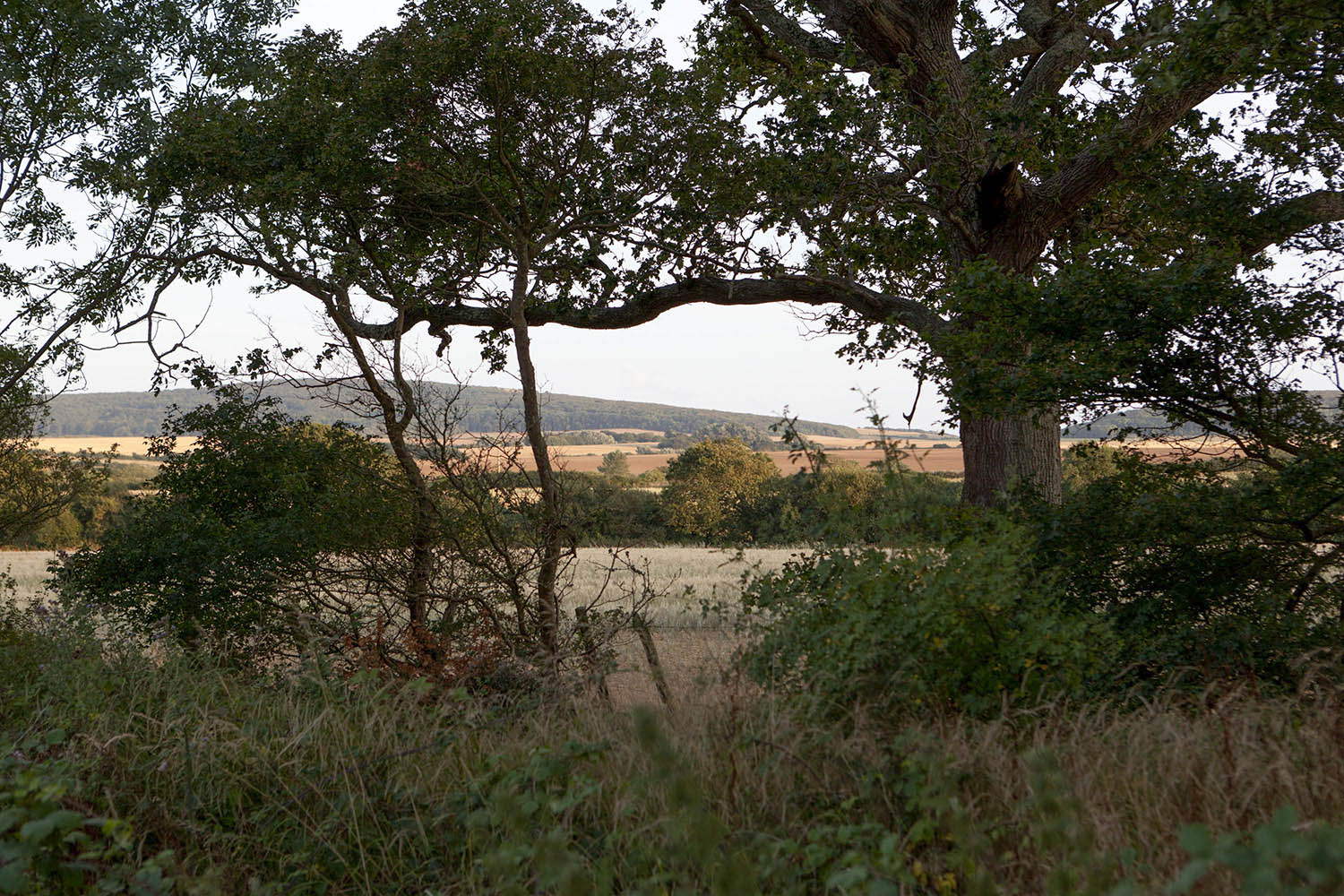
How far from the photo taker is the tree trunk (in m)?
10.4

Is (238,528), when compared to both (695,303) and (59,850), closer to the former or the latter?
(695,303)

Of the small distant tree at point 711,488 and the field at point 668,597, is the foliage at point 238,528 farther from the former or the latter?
the small distant tree at point 711,488

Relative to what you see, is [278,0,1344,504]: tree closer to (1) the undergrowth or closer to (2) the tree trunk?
(2) the tree trunk

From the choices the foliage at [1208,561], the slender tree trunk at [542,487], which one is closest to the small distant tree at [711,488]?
the slender tree trunk at [542,487]

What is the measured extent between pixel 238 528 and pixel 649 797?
A: 24.6 ft

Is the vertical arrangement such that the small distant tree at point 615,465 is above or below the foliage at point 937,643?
below

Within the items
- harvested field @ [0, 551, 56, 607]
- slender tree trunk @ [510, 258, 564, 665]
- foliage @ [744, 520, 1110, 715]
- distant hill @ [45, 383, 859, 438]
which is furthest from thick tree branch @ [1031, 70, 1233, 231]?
distant hill @ [45, 383, 859, 438]

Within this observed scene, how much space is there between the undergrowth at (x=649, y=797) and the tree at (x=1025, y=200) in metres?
2.58

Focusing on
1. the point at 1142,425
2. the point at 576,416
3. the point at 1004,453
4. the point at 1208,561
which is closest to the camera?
the point at 1208,561

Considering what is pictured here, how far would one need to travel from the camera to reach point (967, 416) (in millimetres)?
7348

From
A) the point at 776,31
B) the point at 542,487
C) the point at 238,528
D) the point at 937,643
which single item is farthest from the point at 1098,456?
the point at 238,528

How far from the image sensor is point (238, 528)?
975cm

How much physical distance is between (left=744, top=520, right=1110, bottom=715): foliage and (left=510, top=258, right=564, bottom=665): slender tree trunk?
4076 millimetres

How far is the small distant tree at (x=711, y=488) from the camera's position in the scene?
132 feet
